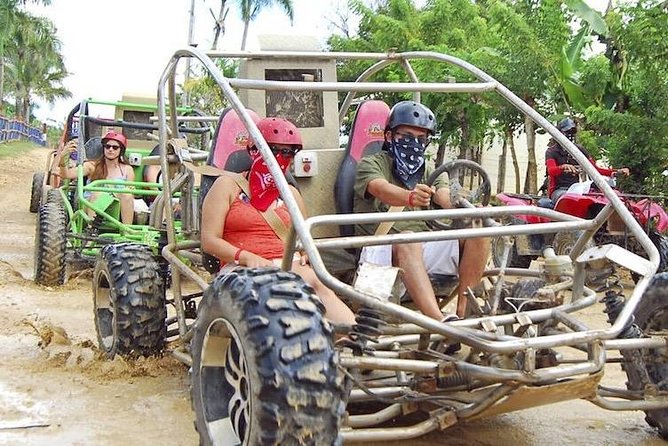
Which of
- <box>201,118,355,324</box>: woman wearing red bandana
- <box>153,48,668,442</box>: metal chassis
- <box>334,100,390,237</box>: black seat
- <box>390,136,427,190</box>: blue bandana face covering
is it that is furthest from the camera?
<box>334,100,390,237</box>: black seat

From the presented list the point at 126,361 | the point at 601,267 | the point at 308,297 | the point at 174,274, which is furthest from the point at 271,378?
the point at 126,361

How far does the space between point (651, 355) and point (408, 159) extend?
59.3 inches

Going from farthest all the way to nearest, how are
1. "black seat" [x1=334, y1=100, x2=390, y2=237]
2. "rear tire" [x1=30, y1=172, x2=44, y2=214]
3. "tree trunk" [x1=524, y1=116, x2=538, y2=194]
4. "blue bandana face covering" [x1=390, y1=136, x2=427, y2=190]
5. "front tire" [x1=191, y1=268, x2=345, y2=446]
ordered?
"tree trunk" [x1=524, y1=116, x2=538, y2=194] → "rear tire" [x1=30, y1=172, x2=44, y2=214] → "black seat" [x1=334, y1=100, x2=390, y2=237] → "blue bandana face covering" [x1=390, y1=136, x2=427, y2=190] → "front tire" [x1=191, y1=268, x2=345, y2=446]

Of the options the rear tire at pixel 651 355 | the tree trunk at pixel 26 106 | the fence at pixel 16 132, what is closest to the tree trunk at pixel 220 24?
the fence at pixel 16 132

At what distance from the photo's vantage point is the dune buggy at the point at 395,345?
288 centimetres

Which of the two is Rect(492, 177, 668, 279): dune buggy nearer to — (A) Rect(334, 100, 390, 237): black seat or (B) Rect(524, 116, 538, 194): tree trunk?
(A) Rect(334, 100, 390, 237): black seat

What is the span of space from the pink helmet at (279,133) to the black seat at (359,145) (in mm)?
836

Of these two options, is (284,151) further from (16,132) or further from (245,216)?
(16,132)

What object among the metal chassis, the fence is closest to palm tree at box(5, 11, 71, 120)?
the fence

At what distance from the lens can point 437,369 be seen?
3.17 metres

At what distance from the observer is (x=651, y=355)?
13.4 feet

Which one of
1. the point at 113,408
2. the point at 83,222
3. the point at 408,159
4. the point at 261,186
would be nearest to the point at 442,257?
the point at 408,159

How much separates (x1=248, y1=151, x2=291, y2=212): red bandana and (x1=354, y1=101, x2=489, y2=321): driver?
0.51 meters

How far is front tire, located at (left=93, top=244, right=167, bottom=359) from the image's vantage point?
16.3ft
